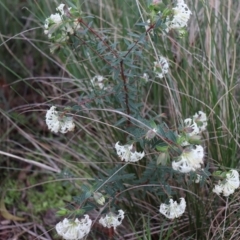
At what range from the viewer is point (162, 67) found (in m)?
1.55

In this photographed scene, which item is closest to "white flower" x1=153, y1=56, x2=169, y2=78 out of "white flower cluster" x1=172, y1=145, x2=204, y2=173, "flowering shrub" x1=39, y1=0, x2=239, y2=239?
"flowering shrub" x1=39, y1=0, x2=239, y2=239

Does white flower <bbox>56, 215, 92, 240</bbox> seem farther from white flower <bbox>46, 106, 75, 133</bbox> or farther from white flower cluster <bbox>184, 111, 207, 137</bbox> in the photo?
white flower cluster <bbox>184, 111, 207, 137</bbox>

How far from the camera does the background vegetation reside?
1648 mm

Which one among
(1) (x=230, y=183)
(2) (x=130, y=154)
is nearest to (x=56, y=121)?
(2) (x=130, y=154)

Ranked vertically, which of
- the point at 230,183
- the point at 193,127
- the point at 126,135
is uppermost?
the point at 193,127

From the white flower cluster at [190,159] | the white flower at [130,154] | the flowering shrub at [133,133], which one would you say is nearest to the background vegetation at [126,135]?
the flowering shrub at [133,133]

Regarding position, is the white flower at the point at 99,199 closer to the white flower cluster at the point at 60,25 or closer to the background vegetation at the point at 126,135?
the background vegetation at the point at 126,135

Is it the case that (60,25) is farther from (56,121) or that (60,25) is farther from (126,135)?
(126,135)

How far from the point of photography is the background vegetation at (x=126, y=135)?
5.41 feet

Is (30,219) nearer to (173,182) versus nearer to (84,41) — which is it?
(173,182)

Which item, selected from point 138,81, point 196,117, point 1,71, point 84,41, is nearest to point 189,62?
point 138,81

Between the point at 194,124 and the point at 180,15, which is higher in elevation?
the point at 180,15

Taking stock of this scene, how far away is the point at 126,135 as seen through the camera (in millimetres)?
1750

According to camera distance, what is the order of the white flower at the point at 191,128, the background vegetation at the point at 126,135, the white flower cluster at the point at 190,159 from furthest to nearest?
the background vegetation at the point at 126,135 < the white flower at the point at 191,128 < the white flower cluster at the point at 190,159
